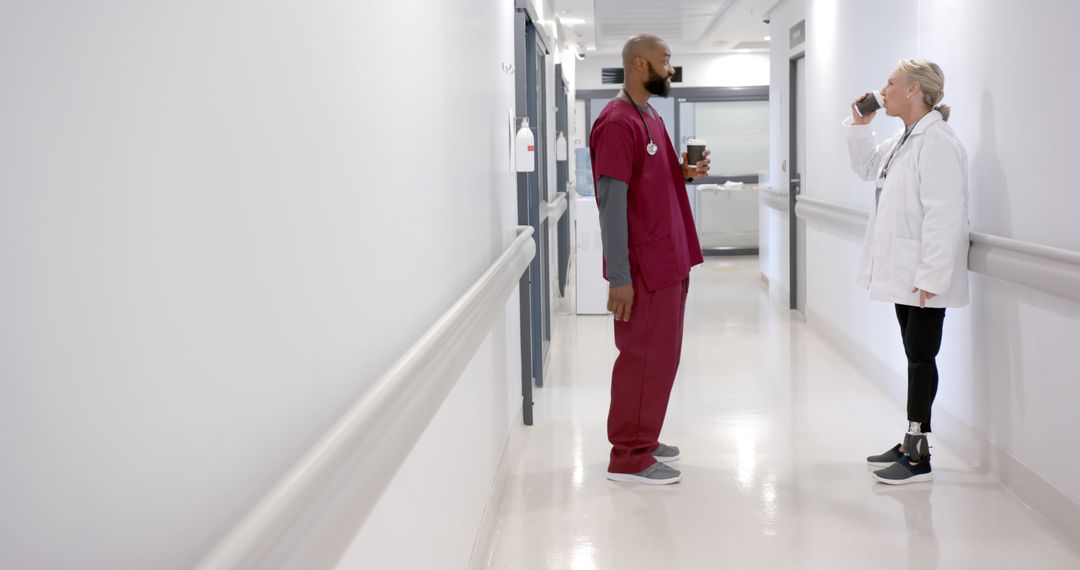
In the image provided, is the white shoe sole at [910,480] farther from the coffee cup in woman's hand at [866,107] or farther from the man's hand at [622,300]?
the coffee cup in woman's hand at [866,107]

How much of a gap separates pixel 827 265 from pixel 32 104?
7.07 m

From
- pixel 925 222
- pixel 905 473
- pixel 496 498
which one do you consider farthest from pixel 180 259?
pixel 905 473

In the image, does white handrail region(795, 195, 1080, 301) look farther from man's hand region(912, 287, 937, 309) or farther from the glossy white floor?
the glossy white floor

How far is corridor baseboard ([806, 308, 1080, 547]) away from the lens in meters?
3.42

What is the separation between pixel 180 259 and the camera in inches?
37.4

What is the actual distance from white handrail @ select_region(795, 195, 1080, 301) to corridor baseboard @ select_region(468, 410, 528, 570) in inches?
82.9

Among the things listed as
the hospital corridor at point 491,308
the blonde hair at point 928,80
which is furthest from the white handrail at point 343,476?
the blonde hair at point 928,80

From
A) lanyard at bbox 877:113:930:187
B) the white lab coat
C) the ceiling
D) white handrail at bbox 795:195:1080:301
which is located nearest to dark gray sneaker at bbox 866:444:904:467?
the white lab coat

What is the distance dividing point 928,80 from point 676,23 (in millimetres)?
8169

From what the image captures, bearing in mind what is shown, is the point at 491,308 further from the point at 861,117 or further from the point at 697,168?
the point at 861,117

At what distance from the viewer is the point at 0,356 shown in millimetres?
674

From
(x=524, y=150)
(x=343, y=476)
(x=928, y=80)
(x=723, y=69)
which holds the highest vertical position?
(x=723, y=69)

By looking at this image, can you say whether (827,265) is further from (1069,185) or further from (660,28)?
(660,28)

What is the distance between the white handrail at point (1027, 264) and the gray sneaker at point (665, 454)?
1.50 m
